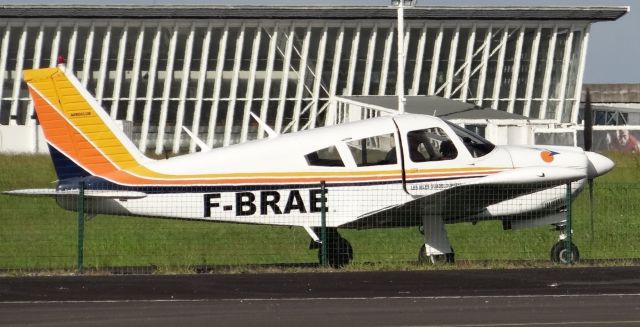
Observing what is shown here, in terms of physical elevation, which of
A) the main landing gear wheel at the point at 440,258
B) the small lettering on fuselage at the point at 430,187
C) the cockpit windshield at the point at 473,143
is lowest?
the main landing gear wheel at the point at 440,258

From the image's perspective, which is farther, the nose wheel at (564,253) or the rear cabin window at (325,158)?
the nose wheel at (564,253)

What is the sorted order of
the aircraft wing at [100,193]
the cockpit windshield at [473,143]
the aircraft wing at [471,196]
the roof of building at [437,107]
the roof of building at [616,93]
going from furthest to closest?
the roof of building at [616,93], the roof of building at [437,107], the cockpit windshield at [473,143], the aircraft wing at [100,193], the aircraft wing at [471,196]

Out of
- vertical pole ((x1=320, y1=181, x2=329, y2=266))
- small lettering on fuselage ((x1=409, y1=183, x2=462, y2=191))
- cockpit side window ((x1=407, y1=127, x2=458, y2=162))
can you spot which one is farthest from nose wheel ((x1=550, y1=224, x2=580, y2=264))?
vertical pole ((x1=320, y1=181, x2=329, y2=266))

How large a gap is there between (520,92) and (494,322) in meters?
62.9

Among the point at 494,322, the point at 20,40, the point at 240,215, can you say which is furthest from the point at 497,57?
the point at 494,322

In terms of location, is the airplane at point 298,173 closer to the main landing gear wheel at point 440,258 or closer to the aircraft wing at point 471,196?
the aircraft wing at point 471,196

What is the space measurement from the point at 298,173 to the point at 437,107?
41867 millimetres

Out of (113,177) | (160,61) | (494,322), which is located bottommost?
(494,322)

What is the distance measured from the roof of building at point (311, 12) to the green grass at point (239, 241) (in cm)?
3166

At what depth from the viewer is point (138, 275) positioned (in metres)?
21.1

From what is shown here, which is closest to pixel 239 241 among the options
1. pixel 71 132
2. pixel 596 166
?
pixel 71 132

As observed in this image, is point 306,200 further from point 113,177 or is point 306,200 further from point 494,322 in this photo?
point 494,322

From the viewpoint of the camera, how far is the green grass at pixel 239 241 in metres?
26.2

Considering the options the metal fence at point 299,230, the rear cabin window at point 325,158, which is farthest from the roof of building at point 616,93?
the rear cabin window at point 325,158
